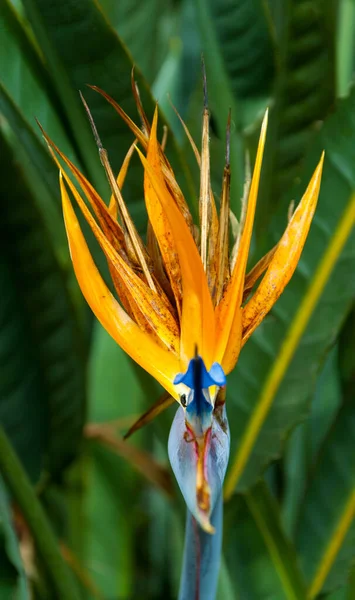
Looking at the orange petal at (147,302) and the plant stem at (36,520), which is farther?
the plant stem at (36,520)

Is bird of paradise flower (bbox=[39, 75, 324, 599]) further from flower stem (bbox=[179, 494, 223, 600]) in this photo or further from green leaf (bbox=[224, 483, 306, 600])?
green leaf (bbox=[224, 483, 306, 600])

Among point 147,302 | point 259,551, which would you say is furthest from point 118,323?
point 259,551

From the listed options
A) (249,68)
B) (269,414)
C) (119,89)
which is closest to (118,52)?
(119,89)

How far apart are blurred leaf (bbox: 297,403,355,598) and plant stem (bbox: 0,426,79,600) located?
9.2 inches

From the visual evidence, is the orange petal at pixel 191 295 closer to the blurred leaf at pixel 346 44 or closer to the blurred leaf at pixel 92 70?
the blurred leaf at pixel 92 70

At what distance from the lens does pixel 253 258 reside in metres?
0.52

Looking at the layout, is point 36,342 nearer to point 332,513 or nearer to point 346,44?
point 332,513

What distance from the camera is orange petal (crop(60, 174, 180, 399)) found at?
0.91 ft

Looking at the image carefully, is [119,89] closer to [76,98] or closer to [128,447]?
[76,98]

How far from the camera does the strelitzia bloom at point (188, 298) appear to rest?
0.26 metres

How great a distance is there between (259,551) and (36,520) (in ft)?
0.64

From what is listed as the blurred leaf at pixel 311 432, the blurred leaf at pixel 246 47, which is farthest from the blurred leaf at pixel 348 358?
the blurred leaf at pixel 246 47

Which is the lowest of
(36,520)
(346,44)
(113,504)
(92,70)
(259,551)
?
(113,504)

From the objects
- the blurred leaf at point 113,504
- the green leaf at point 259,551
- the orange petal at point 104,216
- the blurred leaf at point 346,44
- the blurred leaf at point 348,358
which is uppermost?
the orange petal at point 104,216
